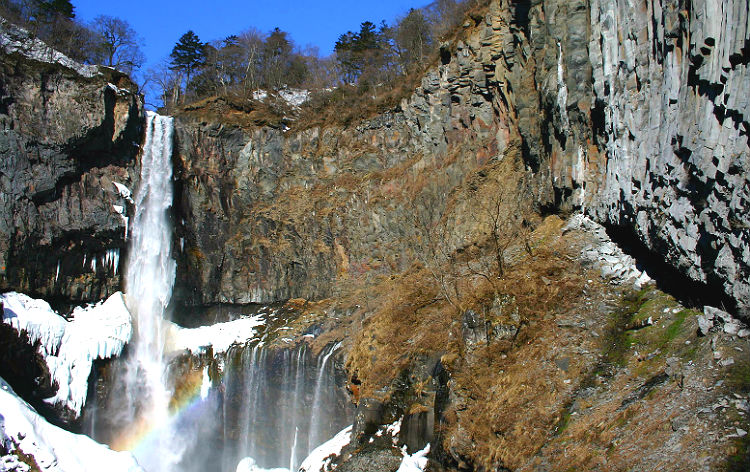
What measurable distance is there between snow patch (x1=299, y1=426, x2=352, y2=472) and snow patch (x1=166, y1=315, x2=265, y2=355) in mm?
7970

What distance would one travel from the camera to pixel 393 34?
4412 cm

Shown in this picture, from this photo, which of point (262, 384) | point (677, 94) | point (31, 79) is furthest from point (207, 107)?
point (677, 94)

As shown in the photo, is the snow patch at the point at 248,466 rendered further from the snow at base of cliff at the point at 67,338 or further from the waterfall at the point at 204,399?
the snow at base of cliff at the point at 67,338

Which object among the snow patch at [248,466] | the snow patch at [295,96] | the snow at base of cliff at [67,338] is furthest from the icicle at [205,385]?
the snow patch at [295,96]

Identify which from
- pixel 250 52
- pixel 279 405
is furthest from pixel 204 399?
pixel 250 52

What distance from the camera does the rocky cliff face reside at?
22.9 metres

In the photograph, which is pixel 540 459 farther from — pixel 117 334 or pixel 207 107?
pixel 207 107

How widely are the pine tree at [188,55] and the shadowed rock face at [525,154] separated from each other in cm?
1765

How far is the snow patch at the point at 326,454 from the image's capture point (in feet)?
54.1

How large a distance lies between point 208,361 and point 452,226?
1222cm

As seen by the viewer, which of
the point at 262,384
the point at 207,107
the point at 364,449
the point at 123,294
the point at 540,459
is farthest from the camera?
the point at 207,107

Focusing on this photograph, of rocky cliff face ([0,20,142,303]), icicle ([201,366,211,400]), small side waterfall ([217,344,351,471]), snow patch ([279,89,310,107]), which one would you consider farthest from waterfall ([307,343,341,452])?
snow patch ([279,89,310,107])

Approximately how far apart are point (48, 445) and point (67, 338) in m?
5.30

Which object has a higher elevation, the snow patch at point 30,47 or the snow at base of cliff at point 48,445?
the snow patch at point 30,47
